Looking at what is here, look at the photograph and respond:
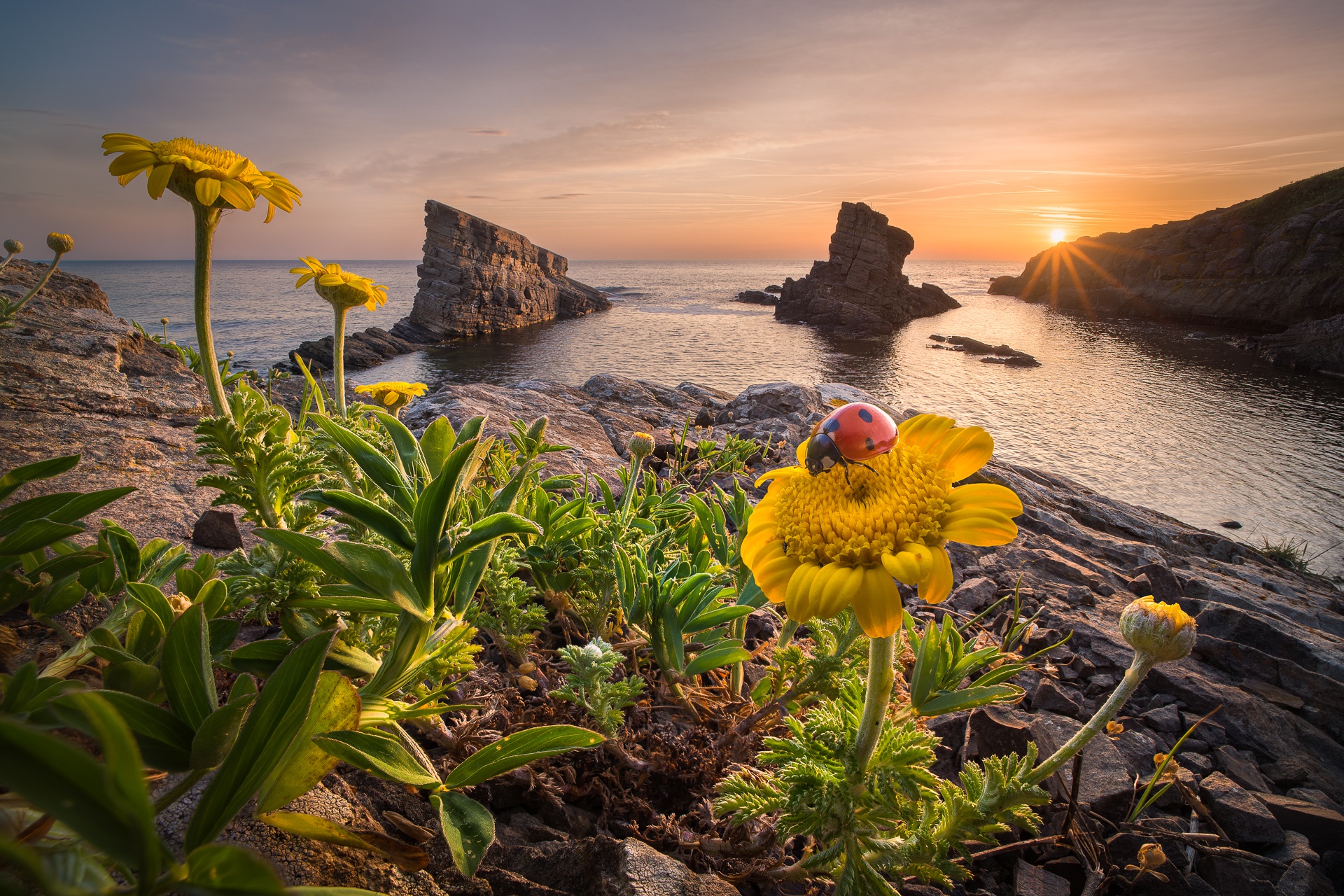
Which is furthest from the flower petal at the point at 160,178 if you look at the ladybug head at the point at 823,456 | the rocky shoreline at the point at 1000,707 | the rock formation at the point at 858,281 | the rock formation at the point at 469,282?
the rock formation at the point at 858,281

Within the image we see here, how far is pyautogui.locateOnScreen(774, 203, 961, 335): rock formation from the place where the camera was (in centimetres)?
4884

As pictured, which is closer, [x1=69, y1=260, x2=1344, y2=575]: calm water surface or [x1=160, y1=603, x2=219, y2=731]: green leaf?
[x1=160, y1=603, x2=219, y2=731]: green leaf

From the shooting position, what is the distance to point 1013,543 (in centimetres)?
371

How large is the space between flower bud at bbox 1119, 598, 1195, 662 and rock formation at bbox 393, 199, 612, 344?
145 feet

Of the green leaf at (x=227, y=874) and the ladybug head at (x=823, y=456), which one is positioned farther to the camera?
the ladybug head at (x=823, y=456)

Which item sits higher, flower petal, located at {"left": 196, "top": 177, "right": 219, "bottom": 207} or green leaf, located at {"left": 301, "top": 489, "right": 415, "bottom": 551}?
flower petal, located at {"left": 196, "top": 177, "right": 219, "bottom": 207}

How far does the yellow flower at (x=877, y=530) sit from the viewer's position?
36.8 inches

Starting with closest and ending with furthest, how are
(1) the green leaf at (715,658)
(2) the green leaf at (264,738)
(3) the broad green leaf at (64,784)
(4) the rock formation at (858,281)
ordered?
(3) the broad green leaf at (64,784) → (2) the green leaf at (264,738) → (1) the green leaf at (715,658) → (4) the rock formation at (858,281)

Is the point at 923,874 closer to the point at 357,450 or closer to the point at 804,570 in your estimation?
the point at 804,570

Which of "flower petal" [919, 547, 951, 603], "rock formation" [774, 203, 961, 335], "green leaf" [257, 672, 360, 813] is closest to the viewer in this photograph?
"green leaf" [257, 672, 360, 813]

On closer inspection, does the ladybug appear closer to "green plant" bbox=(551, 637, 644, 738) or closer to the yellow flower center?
the yellow flower center

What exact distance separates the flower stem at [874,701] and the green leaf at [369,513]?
0.93 meters

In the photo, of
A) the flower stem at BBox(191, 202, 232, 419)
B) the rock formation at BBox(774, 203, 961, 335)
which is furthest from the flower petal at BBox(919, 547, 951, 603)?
the rock formation at BBox(774, 203, 961, 335)

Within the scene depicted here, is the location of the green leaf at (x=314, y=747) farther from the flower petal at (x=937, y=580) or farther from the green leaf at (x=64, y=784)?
the flower petal at (x=937, y=580)
